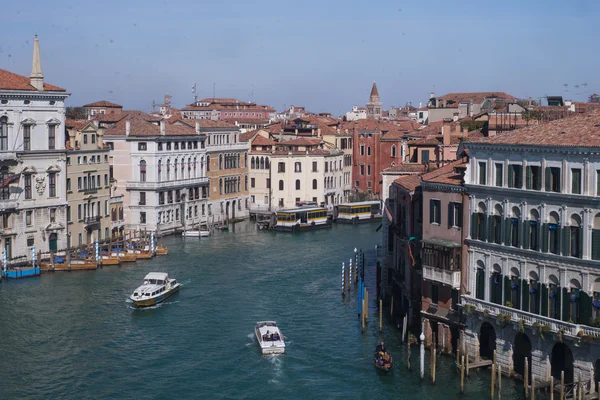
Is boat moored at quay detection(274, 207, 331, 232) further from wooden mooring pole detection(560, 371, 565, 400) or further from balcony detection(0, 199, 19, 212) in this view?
wooden mooring pole detection(560, 371, 565, 400)

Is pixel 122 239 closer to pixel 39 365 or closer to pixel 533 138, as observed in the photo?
pixel 39 365

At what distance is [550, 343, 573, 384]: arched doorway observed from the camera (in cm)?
1702

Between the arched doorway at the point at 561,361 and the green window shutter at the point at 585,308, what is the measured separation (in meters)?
0.81

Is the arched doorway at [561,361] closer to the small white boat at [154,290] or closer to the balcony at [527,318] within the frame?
the balcony at [527,318]

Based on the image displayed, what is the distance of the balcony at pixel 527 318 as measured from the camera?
16.3 metres

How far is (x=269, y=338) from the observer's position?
69.7ft

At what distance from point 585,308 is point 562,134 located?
11.1 ft

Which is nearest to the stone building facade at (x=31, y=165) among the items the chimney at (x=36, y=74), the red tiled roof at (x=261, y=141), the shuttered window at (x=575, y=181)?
the chimney at (x=36, y=74)

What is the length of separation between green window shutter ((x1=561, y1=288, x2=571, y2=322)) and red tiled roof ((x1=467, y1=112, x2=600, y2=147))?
272 centimetres

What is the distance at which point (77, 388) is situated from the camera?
1884cm

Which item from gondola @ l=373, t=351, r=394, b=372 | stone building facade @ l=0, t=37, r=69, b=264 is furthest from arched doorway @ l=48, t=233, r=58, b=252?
gondola @ l=373, t=351, r=394, b=372

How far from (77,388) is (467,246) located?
8619mm

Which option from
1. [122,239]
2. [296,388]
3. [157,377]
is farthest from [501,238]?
[122,239]

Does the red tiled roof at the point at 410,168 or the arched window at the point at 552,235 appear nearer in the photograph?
the arched window at the point at 552,235
